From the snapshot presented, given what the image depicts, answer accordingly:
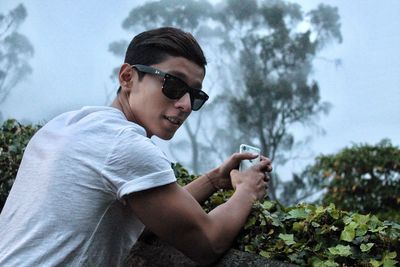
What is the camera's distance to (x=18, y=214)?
1.74 m

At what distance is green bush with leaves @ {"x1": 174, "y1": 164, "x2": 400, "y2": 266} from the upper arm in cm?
26

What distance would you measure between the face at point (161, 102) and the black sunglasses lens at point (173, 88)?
0.04 feet

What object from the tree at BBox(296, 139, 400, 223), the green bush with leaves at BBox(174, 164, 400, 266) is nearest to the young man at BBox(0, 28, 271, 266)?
the green bush with leaves at BBox(174, 164, 400, 266)

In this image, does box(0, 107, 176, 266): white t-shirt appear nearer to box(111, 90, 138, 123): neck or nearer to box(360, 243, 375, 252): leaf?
box(111, 90, 138, 123): neck

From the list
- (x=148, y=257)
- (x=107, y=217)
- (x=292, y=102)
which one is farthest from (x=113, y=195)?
(x=292, y=102)

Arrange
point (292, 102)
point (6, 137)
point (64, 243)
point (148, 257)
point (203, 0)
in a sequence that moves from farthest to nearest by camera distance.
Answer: point (203, 0)
point (292, 102)
point (6, 137)
point (148, 257)
point (64, 243)

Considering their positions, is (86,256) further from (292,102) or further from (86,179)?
(292,102)

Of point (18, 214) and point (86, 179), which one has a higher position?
point (86, 179)

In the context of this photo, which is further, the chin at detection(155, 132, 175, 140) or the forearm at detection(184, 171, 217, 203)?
the forearm at detection(184, 171, 217, 203)

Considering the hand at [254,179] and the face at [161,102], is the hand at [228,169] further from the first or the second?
the face at [161,102]

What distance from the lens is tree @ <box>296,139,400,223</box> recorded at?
807 cm

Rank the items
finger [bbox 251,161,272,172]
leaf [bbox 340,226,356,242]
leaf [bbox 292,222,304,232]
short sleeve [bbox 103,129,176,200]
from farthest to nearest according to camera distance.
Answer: finger [bbox 251,161,272,172], leaf [bbox 292,222,304,232], leaf [bbox 340,226,356,242], short sleeve [bbox 103,129,176,200]

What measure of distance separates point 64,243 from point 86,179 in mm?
183

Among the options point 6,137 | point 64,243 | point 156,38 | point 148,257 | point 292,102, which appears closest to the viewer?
point 64,243
